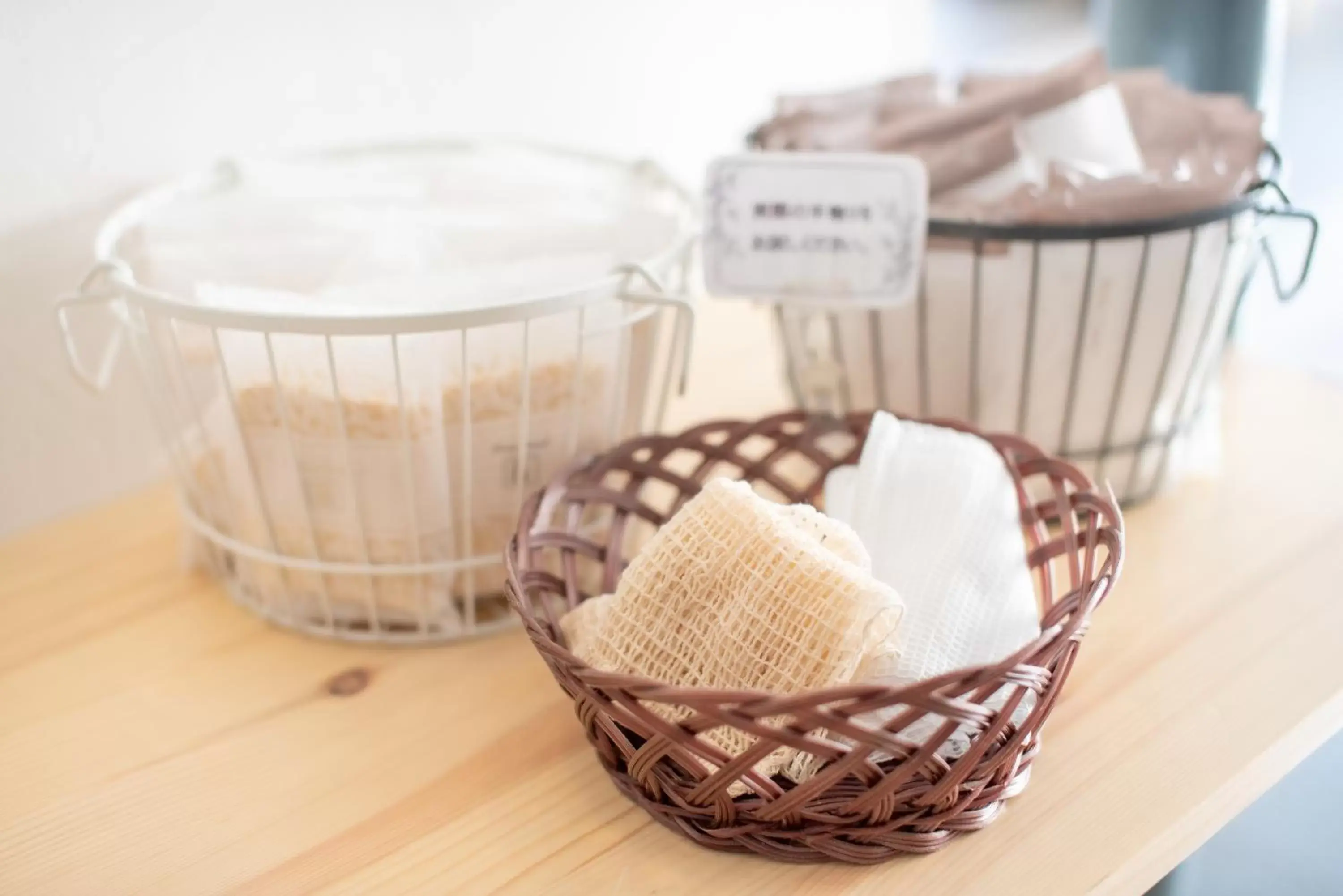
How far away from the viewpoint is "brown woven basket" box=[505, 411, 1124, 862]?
409 mm

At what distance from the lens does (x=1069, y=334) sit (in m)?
0.63

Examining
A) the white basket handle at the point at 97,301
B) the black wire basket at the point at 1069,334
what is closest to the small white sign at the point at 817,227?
the black wire basket at the point at 1069,334

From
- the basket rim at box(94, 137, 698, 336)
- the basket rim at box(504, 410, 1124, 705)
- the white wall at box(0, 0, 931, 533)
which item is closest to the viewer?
the basket rim at box(504, 410, 1124, 705)

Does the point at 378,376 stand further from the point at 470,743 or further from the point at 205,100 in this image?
the point at 205,100

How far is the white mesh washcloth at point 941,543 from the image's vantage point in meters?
0.49

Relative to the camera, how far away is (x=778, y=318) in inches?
27.9

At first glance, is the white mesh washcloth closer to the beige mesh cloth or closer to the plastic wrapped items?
the beige mesh cloth

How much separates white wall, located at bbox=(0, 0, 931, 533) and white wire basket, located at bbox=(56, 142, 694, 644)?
35 millimetres

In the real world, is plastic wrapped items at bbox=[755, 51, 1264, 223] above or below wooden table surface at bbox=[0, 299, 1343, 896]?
above

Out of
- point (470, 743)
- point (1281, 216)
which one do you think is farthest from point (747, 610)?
point (1281, 216)

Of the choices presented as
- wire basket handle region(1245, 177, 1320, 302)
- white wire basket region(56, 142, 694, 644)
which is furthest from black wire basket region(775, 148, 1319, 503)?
white wire basket region(56, 142, 694, 644)

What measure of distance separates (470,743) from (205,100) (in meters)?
0.43

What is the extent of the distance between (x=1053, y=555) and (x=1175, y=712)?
0.29ft

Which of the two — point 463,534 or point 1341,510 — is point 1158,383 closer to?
point 1341,510
